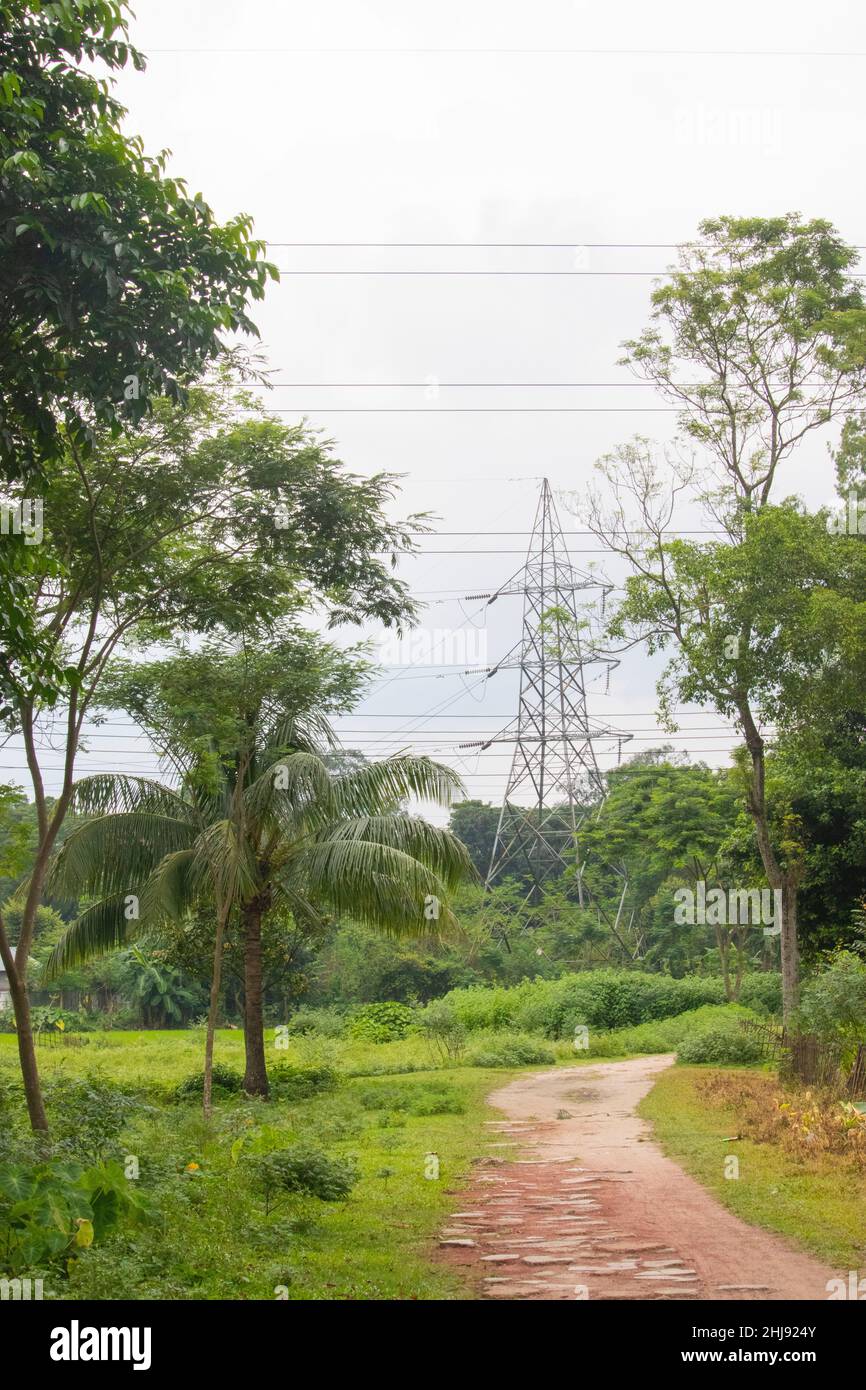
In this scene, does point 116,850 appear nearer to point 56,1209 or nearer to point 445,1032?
point 445,1032

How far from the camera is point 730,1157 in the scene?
434 inches

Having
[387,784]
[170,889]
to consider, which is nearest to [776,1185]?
[387,784]

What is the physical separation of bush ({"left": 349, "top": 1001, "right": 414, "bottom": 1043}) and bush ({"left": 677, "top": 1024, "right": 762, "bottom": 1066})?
30.0 ft

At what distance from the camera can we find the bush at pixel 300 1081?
18.5 m

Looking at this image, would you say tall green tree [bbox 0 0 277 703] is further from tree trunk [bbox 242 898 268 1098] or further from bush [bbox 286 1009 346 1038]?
bush [bbox 286 1009 346 1038]

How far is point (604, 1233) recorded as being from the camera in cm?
864

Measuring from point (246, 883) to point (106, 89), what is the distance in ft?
34.9

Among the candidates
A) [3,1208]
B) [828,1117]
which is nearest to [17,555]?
[3,1208]

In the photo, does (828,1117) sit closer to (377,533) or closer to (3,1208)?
(377,533)

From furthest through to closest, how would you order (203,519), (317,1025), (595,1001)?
(595,1001)
(317,1025)
(203,519)

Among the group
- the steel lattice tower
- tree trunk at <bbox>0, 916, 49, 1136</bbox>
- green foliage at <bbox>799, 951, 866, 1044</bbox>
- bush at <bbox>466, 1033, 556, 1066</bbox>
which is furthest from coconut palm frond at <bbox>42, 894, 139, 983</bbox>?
the steel lattice tower

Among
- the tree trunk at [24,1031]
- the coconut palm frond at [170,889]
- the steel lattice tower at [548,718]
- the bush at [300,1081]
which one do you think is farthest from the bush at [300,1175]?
the steel lattice tower at [548,718]

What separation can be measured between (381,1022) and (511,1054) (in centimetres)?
692

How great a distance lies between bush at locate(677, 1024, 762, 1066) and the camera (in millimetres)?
20453
